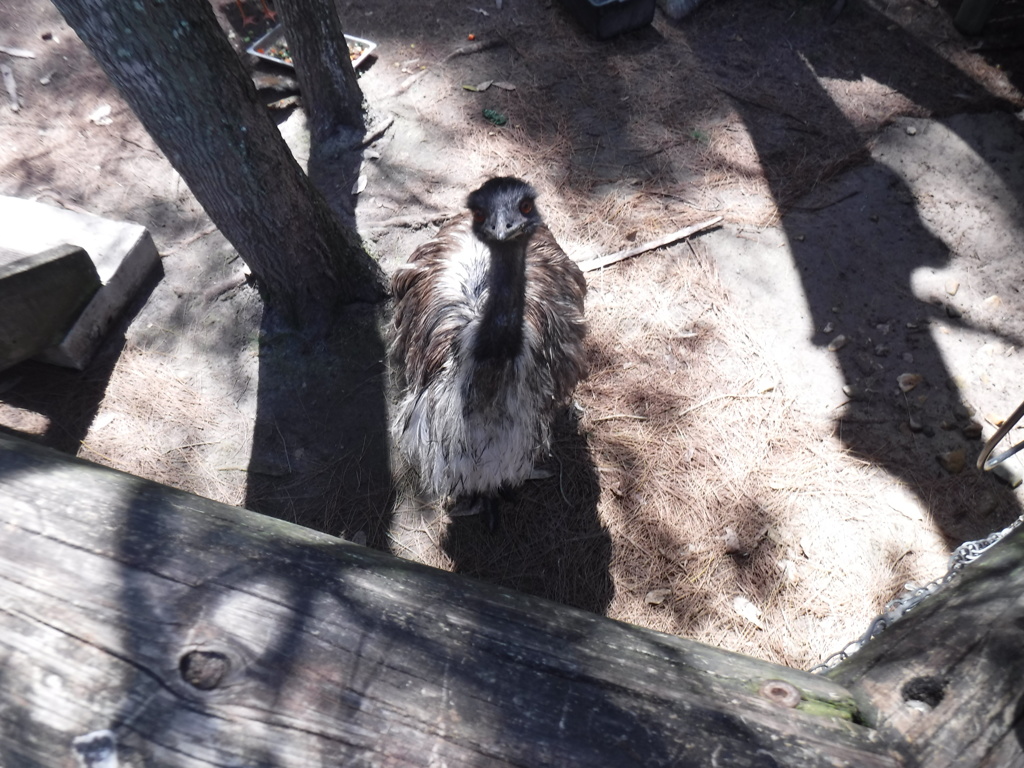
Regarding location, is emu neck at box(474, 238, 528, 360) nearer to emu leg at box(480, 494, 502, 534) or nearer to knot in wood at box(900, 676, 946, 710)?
emu leg at box(480, 494, 502, 534)

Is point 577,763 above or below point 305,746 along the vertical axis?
below

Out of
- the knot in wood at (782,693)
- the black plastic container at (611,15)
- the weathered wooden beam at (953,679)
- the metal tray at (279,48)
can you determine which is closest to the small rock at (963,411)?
the weathered wooden beam at (953,679)

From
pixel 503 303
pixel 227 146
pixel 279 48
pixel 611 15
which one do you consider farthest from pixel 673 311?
pixel 279 48

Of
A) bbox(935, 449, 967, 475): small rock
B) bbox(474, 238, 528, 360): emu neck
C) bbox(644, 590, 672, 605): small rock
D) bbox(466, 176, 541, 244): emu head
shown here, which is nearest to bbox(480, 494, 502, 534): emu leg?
bbox(644, 590, 672, 605): small rock

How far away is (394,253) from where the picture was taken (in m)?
4.66

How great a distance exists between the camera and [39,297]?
3.64 m

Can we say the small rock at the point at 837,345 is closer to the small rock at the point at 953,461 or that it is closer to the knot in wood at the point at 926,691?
the small rock at the point at 953,461

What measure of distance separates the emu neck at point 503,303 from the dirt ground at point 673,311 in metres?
1.32

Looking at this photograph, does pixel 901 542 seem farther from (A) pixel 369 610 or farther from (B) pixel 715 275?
(A) pixel 369 610

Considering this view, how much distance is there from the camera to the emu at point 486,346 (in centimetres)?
259

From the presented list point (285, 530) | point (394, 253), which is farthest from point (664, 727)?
point (394, 253)

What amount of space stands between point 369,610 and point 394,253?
12.6ft

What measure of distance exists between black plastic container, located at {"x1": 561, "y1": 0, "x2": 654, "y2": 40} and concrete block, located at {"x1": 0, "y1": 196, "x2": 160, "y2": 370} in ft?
14.2

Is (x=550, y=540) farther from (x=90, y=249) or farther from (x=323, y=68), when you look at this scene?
(x=323, y=68)
